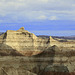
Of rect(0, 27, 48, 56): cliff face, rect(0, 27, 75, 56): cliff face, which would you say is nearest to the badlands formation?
rect(0, 27, 75, 56): cliff face

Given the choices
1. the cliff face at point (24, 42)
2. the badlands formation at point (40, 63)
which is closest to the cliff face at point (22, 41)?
the cliff face at point (24, 42)

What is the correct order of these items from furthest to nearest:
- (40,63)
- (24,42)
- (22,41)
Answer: (24,42), (22,41), (40,63)

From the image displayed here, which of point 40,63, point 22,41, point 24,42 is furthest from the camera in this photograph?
point 24,42

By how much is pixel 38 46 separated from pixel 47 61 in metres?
31.4

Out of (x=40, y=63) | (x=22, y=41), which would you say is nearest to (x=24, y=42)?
(x=22, y=41)

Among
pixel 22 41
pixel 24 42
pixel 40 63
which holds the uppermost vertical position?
pixel 22 41

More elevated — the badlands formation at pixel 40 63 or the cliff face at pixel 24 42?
the cliff face at pixel 24 42

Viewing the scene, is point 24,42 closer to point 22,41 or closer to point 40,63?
point 22,41

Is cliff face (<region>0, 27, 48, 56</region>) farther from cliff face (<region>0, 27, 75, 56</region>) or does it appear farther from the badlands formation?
the badlands formation

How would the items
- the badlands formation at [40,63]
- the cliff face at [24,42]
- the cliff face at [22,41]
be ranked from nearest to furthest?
1. the badlands formation at [40,63]
2. the cliff face at [24,42]
3. the cliff face at [22,41]

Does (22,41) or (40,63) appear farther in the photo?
(22,41)

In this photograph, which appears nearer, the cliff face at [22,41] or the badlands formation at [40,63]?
the badlands formation at [40,63]

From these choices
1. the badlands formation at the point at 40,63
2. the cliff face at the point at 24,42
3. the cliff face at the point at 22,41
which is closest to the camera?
the badlands formation at the point at 40,63

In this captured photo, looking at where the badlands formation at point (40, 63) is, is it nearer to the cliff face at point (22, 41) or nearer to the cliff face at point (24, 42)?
the cliff face at point (24, 42)
